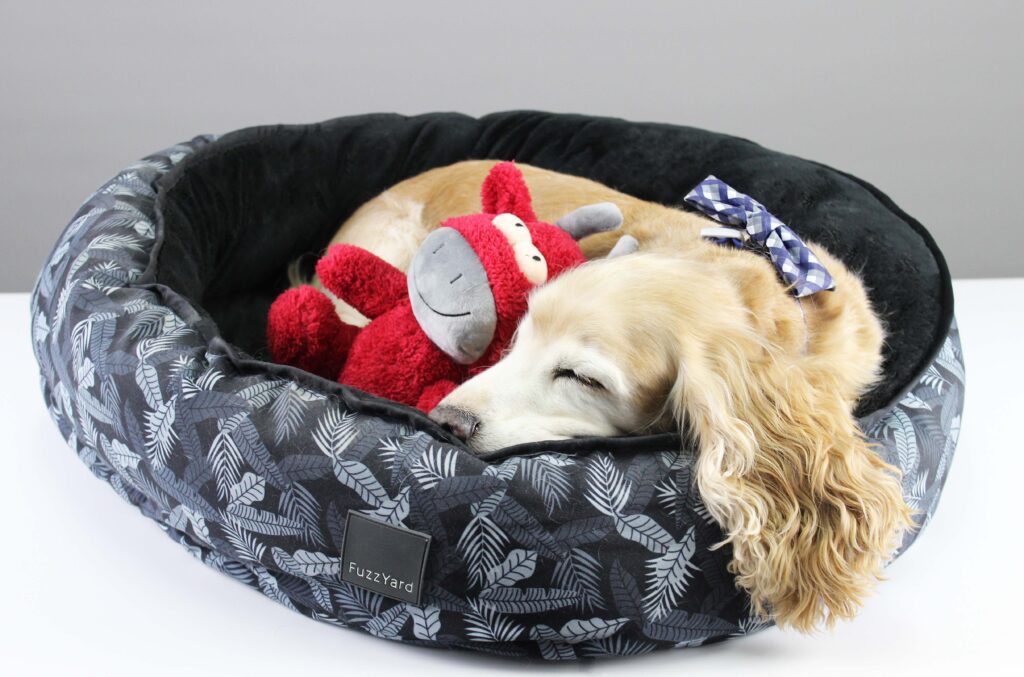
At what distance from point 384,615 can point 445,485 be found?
296 mm

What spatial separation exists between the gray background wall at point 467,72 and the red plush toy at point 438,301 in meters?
2.06

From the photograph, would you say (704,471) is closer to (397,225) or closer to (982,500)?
(982,500)

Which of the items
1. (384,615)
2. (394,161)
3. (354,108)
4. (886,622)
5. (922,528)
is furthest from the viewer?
(354,108)

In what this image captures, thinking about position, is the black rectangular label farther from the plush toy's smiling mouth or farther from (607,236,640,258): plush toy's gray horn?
(607,236,640,258): plush toy's gray horn

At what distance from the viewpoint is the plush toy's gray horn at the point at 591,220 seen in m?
2.41

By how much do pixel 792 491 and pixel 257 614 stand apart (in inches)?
40.3

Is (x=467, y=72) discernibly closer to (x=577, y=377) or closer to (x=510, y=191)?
(x=510, y=191)

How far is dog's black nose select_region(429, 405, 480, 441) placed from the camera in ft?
6.20

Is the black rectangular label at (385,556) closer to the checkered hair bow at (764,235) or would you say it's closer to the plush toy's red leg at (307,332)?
the plush toy's red leg at (307,332)

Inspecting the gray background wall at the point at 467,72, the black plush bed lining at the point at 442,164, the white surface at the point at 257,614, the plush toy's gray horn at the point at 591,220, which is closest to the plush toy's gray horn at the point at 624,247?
the plush toy's gray horn at the point at 591,220

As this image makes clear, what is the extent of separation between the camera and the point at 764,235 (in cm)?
233

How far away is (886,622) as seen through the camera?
193cm

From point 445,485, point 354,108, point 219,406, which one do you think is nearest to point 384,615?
point 445,485

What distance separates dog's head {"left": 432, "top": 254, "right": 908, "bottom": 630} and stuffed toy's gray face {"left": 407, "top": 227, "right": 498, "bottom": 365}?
11 centimetres
